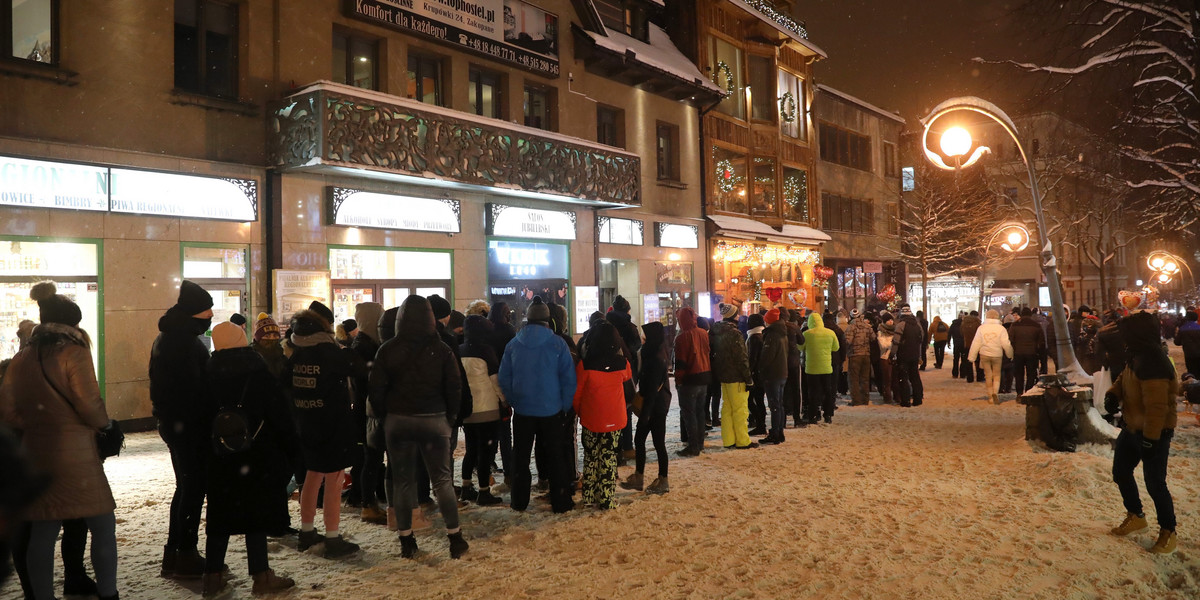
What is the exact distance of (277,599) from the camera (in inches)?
201

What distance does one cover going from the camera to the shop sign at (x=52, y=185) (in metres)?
10.5

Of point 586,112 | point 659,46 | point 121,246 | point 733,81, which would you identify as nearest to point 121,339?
point 121,246

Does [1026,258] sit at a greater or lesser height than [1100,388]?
greater

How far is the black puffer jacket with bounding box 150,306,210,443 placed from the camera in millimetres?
5375

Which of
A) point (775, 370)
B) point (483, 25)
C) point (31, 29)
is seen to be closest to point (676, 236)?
point (483, 25)

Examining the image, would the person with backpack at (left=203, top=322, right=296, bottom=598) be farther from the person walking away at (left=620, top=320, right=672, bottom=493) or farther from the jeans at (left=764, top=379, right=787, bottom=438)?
the jeans at (left=764, top=379, right=787, bottom=438)

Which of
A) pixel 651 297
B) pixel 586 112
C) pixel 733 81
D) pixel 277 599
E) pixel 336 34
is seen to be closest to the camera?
pixel 277 599

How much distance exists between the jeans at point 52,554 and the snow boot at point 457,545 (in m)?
2.18

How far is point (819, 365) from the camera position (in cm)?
1230

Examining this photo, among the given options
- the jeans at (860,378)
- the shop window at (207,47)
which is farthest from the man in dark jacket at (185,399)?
the jeans at (860,378)

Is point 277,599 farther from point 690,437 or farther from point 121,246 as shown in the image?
point 121,246

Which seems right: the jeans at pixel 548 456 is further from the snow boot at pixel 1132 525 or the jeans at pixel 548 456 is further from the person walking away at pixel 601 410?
the snow boot at pixel 1132 525

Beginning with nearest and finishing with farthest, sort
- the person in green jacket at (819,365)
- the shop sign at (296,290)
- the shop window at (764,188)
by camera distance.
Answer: the person in green jacket at (819,365)
the shop sign at (296,290)
the shop window at (764,188)

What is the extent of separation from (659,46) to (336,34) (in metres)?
Answer: 11.6
